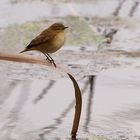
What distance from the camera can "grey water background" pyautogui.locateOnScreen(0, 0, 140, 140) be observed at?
4711 mm

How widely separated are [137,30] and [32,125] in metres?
3.31

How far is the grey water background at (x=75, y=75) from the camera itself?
4711mm

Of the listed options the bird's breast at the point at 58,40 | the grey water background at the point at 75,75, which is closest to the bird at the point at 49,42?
the bird's breast at the point at 58,40

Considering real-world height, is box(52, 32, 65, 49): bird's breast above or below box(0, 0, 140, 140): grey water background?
above

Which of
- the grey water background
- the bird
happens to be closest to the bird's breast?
the bird

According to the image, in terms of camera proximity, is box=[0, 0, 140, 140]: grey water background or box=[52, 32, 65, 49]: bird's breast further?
box=[0, 0, 140, 140]: grey water background

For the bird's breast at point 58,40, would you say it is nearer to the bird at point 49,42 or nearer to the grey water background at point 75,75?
the bird at point 49,42

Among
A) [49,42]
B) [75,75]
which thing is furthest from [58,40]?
[75,75]

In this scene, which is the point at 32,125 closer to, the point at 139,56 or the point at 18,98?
the point at 18,98

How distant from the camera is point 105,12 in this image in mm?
8695

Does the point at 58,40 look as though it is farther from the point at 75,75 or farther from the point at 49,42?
the point at 75,75

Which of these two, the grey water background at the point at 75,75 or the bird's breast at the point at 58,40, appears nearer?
the bird's breast at the point at 58,40

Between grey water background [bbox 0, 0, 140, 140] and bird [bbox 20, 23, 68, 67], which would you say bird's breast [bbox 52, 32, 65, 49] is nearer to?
bird [bbox 20, 23, 68, 67]

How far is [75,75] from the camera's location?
5996mm
